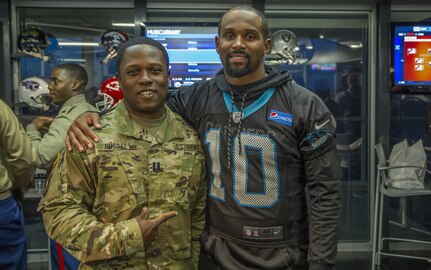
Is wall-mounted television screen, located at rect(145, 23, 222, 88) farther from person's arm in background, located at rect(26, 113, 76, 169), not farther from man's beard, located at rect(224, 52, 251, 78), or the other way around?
man's beard, located at rect(224, 52, 251, 78)

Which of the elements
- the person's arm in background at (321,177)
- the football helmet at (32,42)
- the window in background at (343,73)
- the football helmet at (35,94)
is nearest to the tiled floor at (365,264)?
the window in background at (343,73)

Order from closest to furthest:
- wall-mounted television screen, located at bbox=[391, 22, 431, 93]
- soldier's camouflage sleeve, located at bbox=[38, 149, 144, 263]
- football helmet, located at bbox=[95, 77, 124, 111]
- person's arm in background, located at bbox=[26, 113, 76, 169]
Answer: soldier's camouflage sleeve, located at bbox=[38, 149, 144, 263], person's arm in background, located at bbox=[26, 113, 76, 169], football helmet, located at bbox=[95, 77, 124, 111], wall-mounted television screen, located at bbox=[391, 22, 431, 93]

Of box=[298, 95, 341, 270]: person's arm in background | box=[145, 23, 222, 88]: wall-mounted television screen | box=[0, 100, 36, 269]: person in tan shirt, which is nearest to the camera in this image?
box=[298, 95, 341, 270]: person's arm in background

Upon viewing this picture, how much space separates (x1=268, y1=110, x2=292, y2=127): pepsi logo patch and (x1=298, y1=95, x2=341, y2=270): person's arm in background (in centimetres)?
5

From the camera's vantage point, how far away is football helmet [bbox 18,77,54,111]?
423 centimetres

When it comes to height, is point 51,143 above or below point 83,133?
below

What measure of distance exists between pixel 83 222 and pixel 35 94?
290 centimetres

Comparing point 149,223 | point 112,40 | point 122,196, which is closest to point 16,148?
point 122,196

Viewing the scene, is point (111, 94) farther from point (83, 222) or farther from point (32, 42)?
point (83, 222)

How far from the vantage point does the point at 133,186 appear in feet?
5.70

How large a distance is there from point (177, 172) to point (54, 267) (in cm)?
197

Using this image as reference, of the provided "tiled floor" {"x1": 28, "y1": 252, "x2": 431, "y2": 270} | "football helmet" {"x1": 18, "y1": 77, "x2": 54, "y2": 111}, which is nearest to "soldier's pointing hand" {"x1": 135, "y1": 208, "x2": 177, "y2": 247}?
"football helmet" {"x1": 18, "y1": 77, "x2": 54, "y2": 111}

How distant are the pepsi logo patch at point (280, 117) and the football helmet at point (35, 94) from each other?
290cm

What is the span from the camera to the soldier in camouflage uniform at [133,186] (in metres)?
1.66
